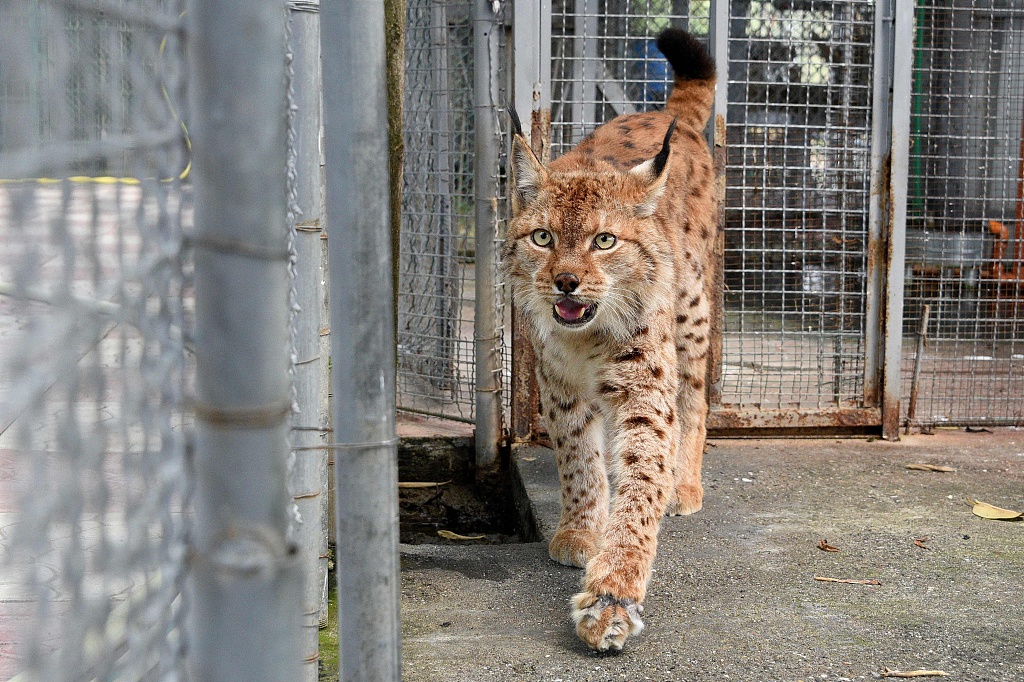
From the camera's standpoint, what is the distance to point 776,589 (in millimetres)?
3660

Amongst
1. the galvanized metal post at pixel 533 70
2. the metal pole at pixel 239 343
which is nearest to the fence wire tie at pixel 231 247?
the metal pole at pixel 239 343

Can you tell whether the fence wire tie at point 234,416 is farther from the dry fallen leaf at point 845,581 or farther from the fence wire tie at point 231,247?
the dry fallen leaf at point 845,581

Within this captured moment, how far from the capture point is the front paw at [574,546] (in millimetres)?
3920

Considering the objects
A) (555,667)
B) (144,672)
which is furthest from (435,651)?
(144,672)

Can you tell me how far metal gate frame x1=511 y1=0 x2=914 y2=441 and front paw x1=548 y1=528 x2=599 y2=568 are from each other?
1493mm

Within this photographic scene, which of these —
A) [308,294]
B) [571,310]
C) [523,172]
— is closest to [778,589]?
[571,310]

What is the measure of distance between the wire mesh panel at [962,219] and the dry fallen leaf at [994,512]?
1.25 metres

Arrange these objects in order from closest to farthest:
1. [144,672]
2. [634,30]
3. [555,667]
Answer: [144,672] → [555,667] → [634,30]

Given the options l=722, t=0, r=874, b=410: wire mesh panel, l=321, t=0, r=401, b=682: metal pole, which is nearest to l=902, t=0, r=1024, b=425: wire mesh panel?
l=722, t=0, r=874, b=410: wire mesh panel

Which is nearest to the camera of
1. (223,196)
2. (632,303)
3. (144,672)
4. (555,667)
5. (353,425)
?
(223,196)

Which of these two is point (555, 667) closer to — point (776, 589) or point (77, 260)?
point (776, 589)

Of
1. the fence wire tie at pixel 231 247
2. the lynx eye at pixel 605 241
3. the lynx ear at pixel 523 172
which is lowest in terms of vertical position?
the lynx eye at pixel 605 241

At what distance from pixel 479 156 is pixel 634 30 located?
2068 mm

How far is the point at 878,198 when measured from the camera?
5535 millimetres
